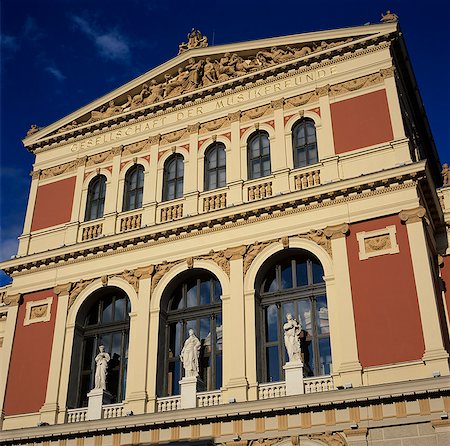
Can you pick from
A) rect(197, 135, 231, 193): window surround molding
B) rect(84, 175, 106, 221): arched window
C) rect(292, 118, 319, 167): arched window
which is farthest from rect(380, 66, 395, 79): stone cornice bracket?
rect(84, 175, 106, 221): arched window

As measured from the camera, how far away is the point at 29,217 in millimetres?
27000

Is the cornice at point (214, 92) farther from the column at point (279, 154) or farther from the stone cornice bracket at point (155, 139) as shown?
the column at point (279, 154)

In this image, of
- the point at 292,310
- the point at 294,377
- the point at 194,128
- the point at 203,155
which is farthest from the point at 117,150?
the point at 294,377

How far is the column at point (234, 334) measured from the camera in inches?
765

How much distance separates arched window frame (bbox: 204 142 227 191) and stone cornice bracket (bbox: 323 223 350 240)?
488cm

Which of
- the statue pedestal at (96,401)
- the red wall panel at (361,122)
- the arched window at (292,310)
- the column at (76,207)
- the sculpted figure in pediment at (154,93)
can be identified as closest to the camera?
the arched window at (292,310)

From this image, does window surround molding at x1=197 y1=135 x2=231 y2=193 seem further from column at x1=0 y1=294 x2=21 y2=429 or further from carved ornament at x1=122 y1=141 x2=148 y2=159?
column at x1=0 y1=294 x2=21 y2=429

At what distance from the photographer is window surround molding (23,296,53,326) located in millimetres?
24062

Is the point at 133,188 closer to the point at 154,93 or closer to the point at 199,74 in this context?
the point at 154,93

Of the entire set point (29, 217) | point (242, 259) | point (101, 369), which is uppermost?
point (29, 217)

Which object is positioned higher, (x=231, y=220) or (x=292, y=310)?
(x=231, y=220)

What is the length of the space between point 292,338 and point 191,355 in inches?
131

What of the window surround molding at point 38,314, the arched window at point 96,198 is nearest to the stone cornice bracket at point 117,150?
the arched window at point 96,198

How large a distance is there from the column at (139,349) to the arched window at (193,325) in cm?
57
